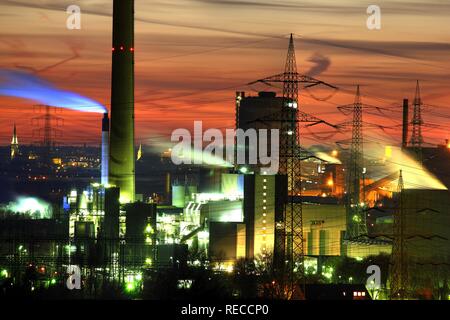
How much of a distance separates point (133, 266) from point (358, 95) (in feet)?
38.7

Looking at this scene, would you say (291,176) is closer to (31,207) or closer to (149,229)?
(149,229)

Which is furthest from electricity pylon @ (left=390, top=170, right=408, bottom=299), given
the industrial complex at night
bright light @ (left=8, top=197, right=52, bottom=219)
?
bright light @ (left=8, top=197, right=52, bottom=219)

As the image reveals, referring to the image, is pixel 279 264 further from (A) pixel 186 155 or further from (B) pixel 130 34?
(A) pixel 186 155

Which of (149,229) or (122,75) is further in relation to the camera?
(122,75)

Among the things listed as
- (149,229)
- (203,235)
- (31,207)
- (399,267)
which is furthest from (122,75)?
(31,207)

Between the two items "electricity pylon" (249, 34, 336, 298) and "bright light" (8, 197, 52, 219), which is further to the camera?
"bright light" (8, 197, 52, 219)

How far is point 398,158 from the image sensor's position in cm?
4297

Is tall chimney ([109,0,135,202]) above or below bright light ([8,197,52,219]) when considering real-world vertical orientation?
above

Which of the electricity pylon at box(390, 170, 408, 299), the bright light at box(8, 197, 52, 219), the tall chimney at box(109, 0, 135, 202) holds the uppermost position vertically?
the tall chimney at box(109, 0, 135, 202)

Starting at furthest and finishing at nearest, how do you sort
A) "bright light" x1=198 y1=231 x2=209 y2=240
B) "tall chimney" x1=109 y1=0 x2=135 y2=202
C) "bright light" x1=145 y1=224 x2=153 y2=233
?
1. "bright light" x1=198 y1=231 x2=209 y2=240
2. "tall chimney" x1=109 y1=0 x2=135 y2=202
3. "bright light" x1=145 y1=224 x2=153 y2=233

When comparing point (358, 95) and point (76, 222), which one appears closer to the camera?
point (76, 222)

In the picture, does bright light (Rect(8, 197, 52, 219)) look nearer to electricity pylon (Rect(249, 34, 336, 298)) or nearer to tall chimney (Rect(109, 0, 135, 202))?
tall chimney (Rect(109, 0, 135, 202))
